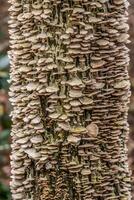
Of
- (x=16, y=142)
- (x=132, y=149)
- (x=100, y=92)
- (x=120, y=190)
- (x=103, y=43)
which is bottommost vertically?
(x=132, y=149)

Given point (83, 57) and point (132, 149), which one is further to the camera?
point (132, 149)

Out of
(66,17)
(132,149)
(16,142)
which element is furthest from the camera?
(132,149)

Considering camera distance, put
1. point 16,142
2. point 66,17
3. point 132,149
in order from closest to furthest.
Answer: point 66,17
point 16,142
point 132,149

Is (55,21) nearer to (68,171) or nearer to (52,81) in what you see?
(52,81)

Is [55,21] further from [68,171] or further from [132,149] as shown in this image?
[132,149]

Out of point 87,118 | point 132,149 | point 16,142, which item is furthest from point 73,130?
point 132,149

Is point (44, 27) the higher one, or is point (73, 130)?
point (44, 27)
